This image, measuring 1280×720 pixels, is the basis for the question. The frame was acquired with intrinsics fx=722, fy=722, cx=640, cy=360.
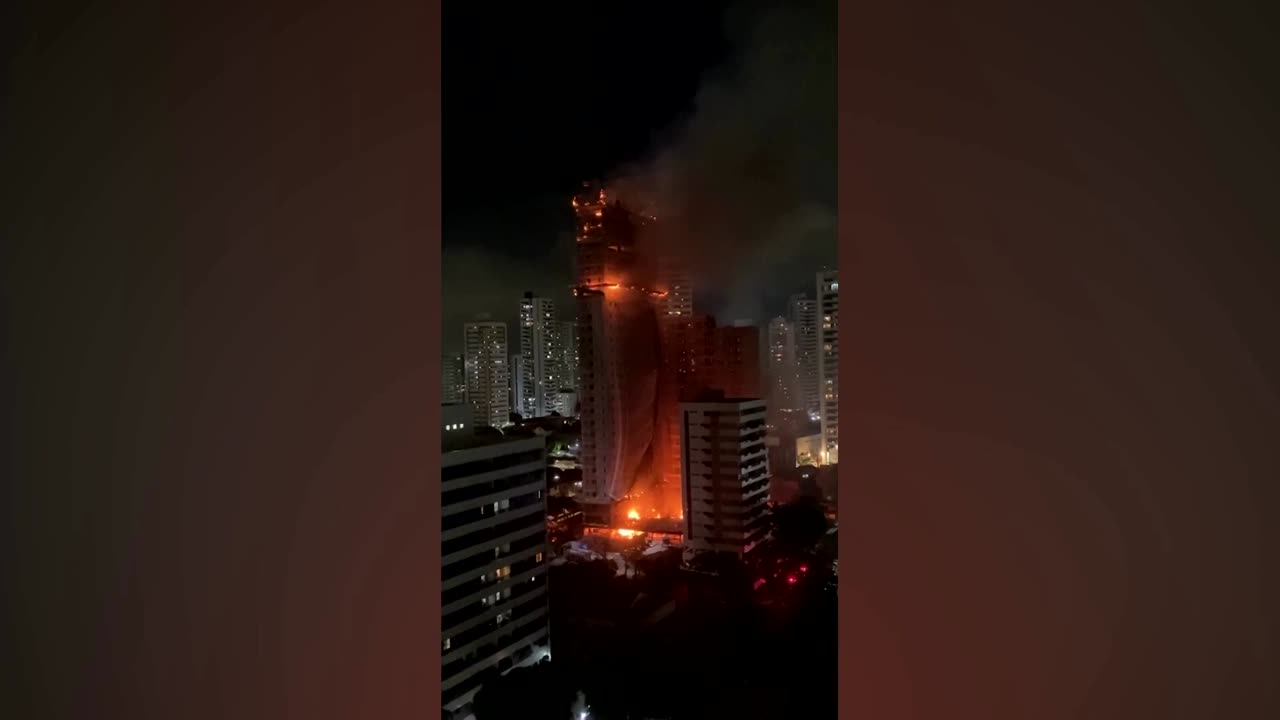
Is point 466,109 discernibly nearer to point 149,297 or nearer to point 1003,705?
point 149,297

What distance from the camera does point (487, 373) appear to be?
1.58 metres

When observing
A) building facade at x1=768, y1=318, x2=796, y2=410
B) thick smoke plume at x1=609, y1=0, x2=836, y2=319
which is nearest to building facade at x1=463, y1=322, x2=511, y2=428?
thick smoke plume at x1=609, y1=0, x2=836, y2=319

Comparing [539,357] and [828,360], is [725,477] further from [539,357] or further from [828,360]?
[539,357]

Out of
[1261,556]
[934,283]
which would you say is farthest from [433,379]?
[1261,556]

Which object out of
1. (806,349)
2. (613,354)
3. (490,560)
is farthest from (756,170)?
(490,560)

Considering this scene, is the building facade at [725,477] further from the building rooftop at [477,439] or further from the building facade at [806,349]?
the building rooftop at [477,439]

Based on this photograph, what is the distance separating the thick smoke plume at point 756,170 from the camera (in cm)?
119

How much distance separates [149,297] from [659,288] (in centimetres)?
89

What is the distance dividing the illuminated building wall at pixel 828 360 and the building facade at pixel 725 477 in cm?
17

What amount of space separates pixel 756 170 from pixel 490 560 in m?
0.94

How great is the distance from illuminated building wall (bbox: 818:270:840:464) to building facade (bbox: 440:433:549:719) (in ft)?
2.21

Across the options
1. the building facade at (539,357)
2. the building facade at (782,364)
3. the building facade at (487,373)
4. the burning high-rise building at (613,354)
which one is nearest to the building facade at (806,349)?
the building facade at (782,364)

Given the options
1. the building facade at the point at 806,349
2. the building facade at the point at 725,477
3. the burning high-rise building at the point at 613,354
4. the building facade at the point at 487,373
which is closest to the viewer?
the building facade at the point at 806,349

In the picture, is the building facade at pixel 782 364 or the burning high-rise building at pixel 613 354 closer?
the building facade at pixel 782 364
